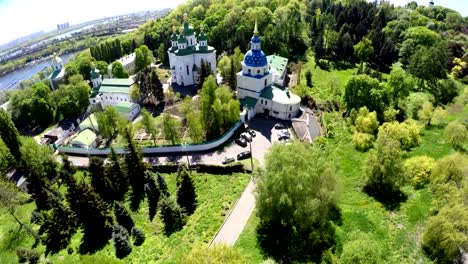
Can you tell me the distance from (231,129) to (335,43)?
126 ft

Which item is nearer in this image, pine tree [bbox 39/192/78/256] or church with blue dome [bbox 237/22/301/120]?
pine tree [bbox 39/192/78/256]

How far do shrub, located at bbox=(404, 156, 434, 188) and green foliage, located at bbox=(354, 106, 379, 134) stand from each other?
26.2ft

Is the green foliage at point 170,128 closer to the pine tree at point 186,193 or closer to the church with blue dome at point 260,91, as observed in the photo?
the pine tree at point 186,193

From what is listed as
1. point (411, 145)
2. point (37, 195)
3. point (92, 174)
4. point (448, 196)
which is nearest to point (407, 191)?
point (448, 196)

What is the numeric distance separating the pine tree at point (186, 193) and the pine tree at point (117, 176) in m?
8.02

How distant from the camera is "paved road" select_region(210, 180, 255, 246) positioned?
29.6 m

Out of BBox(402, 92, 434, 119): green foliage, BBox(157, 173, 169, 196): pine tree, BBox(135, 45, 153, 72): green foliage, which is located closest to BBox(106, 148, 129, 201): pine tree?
BBox(157, 173, 169, 196): pine tree

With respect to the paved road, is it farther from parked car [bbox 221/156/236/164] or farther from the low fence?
the low fence

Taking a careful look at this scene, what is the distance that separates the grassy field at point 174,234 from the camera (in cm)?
2953

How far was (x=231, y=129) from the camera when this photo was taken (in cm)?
4538

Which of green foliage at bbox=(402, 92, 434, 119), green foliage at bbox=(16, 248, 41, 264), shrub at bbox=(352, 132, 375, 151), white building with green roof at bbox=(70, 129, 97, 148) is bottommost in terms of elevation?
green foliage at bbox=(16, 248, 41, 264)

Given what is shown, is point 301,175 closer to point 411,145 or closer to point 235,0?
point 411,145

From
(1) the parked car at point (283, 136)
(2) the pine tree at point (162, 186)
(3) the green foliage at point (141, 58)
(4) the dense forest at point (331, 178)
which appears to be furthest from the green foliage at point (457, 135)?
(3) the green foliage at point (141, 58)

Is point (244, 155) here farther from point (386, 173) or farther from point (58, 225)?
point (58, 225)
